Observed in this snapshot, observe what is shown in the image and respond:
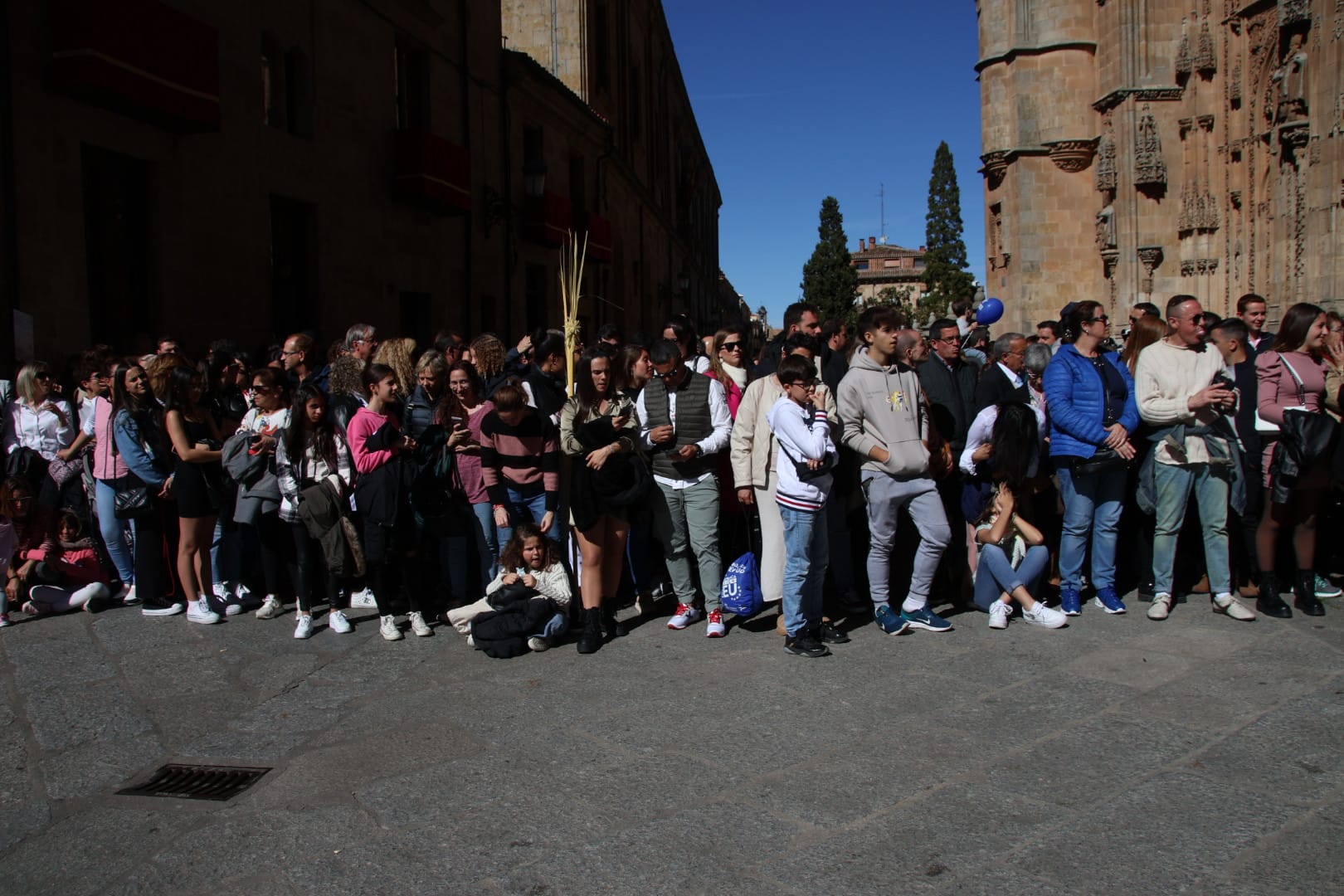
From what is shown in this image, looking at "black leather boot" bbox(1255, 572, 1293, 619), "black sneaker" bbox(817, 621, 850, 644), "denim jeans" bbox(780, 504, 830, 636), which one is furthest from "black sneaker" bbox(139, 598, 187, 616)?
"black leather boot" bbox(1255, 572, 1293, 619)

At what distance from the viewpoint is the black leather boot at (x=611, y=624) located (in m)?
→ 6.69

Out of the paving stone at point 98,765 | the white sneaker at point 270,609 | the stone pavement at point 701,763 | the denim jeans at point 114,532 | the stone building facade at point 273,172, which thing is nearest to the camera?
the stone pavement at point 701,763

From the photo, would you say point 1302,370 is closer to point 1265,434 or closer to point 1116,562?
point 1265,434

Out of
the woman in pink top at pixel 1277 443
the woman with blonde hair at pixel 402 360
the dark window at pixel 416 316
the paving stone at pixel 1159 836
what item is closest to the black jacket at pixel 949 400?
the woman in pink top at pixel 1277 443

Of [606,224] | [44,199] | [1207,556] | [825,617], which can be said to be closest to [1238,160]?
[606,224]

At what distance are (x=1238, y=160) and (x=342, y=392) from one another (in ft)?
62.1

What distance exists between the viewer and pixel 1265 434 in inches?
273

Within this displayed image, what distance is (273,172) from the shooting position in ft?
41.8

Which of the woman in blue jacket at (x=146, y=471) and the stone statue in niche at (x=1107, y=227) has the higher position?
the stone statue in niche at (x=1107, y=227)

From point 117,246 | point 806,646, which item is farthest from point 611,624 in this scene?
point 117,246

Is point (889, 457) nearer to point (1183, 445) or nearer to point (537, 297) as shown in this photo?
point (1183, 445)

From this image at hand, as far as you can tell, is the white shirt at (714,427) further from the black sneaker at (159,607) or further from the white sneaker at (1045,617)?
the black sneaker at (159,607)

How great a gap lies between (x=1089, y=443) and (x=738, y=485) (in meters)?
2.27

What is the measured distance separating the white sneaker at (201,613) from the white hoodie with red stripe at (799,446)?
13.0 feet
